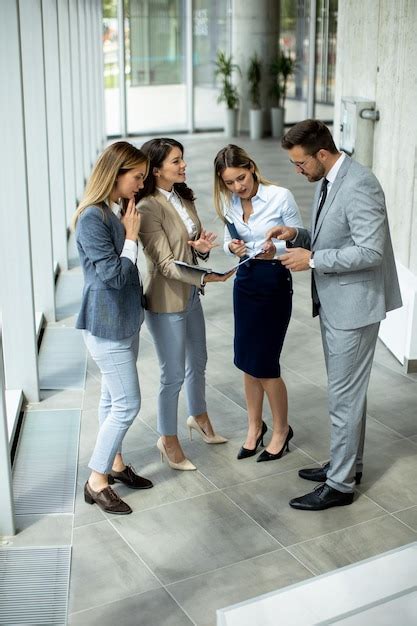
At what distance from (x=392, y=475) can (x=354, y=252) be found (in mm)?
1463

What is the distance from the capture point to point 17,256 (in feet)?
18.3

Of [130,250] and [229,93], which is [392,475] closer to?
[130,250]

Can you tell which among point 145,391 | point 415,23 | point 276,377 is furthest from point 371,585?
point 415,23

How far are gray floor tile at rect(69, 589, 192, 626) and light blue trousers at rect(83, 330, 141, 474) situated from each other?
32.6 inches

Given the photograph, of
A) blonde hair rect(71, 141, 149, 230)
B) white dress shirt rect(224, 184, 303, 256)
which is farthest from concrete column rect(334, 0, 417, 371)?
blonde hair rect(71, 141, 149, 230)

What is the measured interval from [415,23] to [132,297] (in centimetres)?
332

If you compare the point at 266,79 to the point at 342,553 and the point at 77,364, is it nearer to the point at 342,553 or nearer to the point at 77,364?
the point at 77,364

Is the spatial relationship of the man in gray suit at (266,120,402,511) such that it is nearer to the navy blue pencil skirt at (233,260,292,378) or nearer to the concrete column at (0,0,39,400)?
the navy blue pencil skirt at (233,260,292,378)

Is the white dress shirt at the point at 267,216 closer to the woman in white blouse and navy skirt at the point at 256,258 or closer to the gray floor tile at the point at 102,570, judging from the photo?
the woman in white blouse and navy skirt at the point at 256,258

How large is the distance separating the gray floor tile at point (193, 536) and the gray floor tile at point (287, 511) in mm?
70

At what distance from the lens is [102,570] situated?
3.87 m

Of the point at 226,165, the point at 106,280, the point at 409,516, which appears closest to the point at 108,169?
the point at 106,280

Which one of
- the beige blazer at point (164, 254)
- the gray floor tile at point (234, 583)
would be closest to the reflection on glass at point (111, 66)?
the beige blazer at point (164, 254)

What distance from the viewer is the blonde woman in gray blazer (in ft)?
12.9
